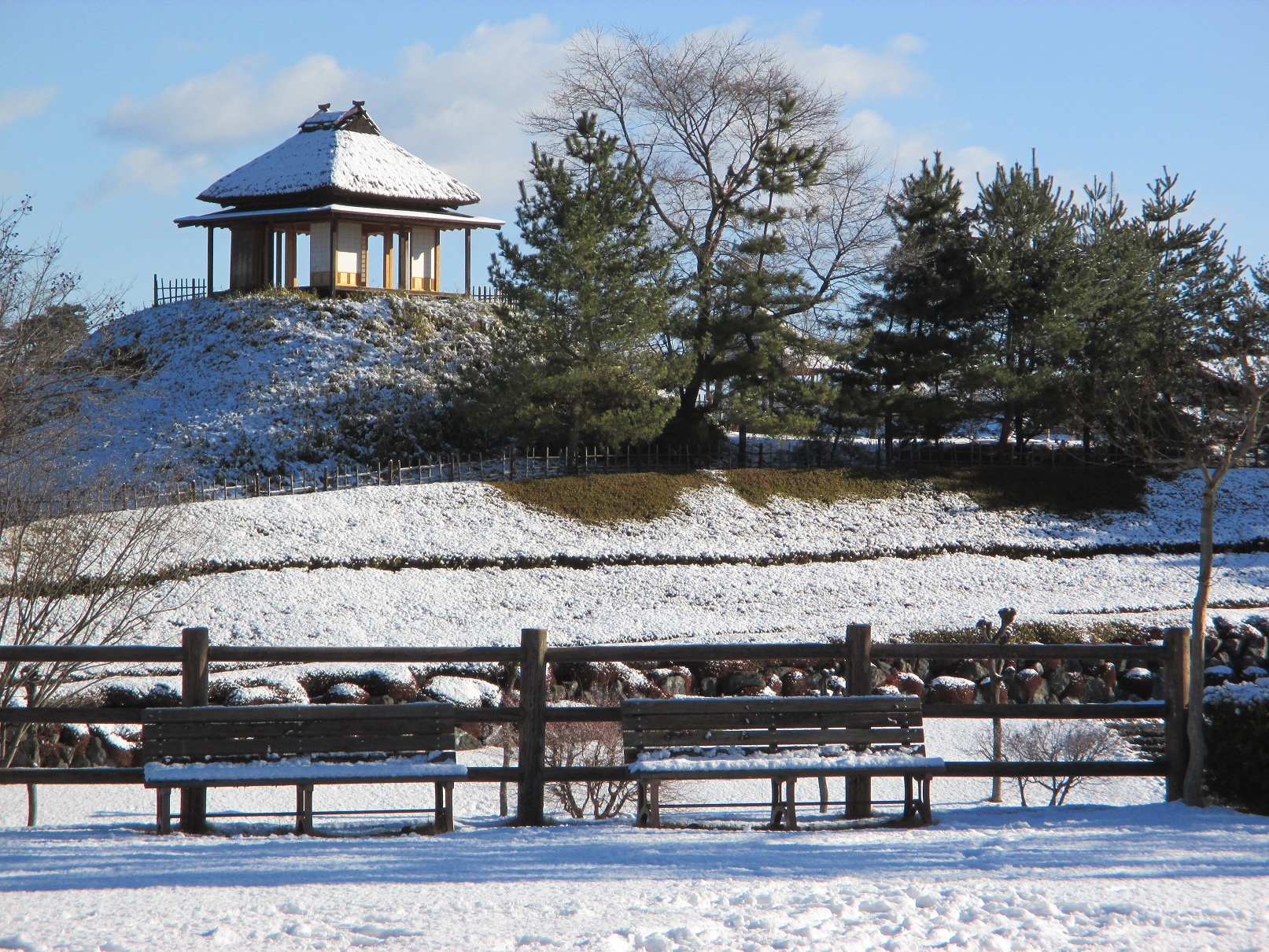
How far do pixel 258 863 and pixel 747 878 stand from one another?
277cm

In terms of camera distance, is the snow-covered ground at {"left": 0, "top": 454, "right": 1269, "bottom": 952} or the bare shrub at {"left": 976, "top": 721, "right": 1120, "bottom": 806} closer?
the snow-covered ground at {"left": 0, "top": 454, "right": 1269, "bottom": 952}

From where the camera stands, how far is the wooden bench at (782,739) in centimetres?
737

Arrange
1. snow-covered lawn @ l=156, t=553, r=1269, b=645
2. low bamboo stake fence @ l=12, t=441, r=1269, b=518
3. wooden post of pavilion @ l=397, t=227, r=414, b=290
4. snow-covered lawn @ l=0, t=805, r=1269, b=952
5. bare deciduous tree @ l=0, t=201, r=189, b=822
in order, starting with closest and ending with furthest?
1. snow-covered lawn @ l=0, t=805, r=1269, b=952
2. bare deciduous tree @ l=0, t=201, r=189, b=822
3. snow-covered lawn @ l=156, t=553, r=1269, b=645
4. low bamboo stake fence @ l=12, t=441, r=1269, b=518
5. wooden post of pavilion @ l=397, t=227, r=414, b=290

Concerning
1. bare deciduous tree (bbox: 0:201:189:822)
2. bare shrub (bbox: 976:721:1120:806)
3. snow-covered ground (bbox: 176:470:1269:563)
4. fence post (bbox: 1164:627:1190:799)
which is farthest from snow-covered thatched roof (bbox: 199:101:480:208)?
fence post (bbox: 1164:627:1190:799)

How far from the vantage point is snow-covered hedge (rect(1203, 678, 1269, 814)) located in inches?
295

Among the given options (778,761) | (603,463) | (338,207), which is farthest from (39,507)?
(338,207)

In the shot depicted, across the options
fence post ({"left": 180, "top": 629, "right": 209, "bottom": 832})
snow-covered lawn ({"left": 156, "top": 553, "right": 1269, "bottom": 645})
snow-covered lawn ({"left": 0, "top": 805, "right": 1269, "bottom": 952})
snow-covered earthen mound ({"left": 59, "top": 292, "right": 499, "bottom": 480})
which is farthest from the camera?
snow-covered earthen mound ({"left": 59, "top": 292, "right": 499, "bottom": 480})

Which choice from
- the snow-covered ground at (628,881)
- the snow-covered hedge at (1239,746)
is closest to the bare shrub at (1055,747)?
the snow-covered ground at (628,881)

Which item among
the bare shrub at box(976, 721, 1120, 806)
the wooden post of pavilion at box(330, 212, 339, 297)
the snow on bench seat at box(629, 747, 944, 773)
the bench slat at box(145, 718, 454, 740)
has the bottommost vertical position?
the bare shrub at box(976, 721, 1120, 806)

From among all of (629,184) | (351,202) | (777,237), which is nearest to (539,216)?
(629,184)

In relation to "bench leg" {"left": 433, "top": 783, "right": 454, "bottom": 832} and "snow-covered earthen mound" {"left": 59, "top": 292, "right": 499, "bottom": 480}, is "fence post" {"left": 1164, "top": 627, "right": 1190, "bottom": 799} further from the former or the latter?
"snow-covered earthen mound" {"left": 59, "top": 292, "right": 499, "bottom": 480}

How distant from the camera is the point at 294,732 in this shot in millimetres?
7305

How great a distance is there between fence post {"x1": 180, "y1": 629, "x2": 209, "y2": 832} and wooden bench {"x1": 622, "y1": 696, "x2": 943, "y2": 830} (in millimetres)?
2840

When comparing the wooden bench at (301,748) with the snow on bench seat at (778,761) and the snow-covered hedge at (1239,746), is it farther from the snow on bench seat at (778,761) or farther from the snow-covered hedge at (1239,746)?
the snow-covered hedge at (1239,746)
